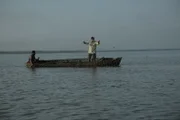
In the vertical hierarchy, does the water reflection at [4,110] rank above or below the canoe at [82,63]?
below

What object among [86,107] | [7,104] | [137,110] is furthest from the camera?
[7,104]

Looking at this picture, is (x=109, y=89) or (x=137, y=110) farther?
(x=109, y=89)

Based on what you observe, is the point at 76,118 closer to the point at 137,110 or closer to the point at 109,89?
the point at 137,110

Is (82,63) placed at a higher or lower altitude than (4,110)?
higher

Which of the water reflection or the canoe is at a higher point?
the canoe

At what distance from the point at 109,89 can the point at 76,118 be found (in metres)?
5.80

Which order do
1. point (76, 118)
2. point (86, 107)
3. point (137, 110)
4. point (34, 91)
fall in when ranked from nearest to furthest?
point (76, 118), point (137, 110), point (86, 107), point (34, 91)

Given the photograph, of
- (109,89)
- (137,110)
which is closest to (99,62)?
(109,89)

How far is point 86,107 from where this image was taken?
36.4 ft

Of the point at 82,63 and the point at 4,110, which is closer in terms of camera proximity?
the point at 4,110

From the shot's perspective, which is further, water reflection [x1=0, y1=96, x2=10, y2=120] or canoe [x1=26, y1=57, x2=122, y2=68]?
canoe [x1=26, y1=57, x2=122, y2=68]

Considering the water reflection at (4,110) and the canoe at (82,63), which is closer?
the water reflection at (4,110)

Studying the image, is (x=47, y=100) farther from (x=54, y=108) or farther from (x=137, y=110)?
(x=137, y=110)

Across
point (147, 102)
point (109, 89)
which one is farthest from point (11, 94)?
point (147, 102)
